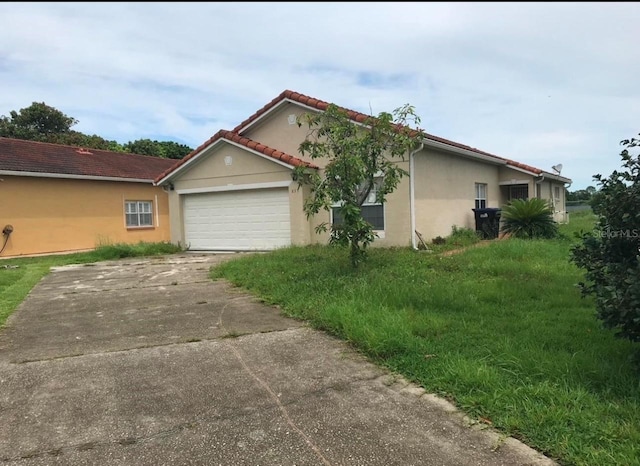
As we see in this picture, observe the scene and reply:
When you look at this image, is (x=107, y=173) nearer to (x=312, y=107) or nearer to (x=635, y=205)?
(x=312, y=107)

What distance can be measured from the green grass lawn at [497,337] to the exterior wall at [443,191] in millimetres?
3635

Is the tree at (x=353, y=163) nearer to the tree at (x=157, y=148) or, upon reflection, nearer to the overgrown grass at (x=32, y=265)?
the overgrown grass at (x=32, y=265)

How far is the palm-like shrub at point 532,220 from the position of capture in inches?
528

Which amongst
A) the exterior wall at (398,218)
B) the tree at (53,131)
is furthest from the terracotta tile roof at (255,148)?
the tree at (53,131)

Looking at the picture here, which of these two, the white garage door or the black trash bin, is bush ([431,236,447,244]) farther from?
the white garage door

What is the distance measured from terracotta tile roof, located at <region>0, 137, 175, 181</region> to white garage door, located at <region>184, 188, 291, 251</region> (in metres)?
5.49

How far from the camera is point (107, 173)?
18.9m

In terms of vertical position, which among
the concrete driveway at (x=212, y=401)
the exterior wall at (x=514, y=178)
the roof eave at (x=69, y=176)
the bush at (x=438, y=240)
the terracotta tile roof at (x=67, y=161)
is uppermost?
the terracotta tile roof at (x=67, y=161)

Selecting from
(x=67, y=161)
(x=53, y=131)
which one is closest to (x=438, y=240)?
(x=67, y=161)

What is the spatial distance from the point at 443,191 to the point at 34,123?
37082 millimetres

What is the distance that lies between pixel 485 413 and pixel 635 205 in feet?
6.78

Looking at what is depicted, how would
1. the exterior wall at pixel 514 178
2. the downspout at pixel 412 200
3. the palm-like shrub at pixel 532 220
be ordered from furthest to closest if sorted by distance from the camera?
the exterior wall at pixel 514 178 → the palm-like shrub at pixel 532 220 → the downspout at pixel 412 200

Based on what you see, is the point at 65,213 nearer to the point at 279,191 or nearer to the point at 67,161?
the point at 67,161

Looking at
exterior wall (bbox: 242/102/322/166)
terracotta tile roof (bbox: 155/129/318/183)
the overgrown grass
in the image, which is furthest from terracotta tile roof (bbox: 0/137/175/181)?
exterior wall (bbox: 242/102/322/166)
